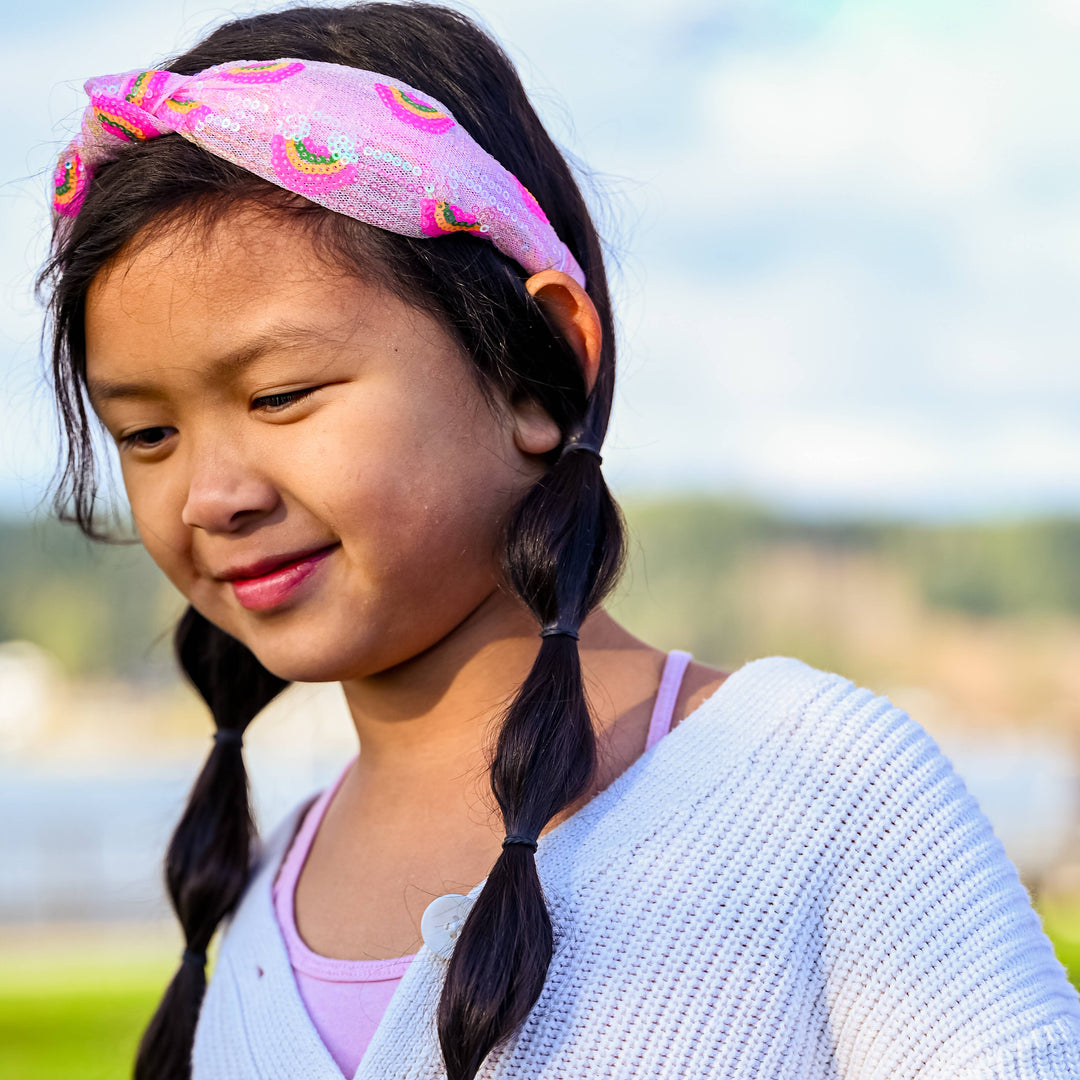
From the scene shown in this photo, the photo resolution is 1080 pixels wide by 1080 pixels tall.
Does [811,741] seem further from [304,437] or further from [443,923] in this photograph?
[304,437]

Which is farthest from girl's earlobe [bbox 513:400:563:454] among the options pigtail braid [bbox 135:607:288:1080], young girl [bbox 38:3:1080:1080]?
pigtail braid [bbox 135:607:288:1080]

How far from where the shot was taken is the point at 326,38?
1491 mm

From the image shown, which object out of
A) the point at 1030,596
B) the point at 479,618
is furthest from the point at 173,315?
the point at 1030,596

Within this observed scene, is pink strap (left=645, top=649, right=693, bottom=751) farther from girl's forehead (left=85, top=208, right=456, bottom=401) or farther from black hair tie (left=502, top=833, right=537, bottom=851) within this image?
girl's forehead (left=85, top=208, right=456, bottom=401)

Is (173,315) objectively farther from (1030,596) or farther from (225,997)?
(1030,596)

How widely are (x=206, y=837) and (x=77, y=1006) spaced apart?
154 inches

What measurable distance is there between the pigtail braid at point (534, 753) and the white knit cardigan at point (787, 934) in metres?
0.06

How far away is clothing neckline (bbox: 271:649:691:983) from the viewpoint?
55.5 inches

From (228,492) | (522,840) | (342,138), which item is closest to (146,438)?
(228,492)

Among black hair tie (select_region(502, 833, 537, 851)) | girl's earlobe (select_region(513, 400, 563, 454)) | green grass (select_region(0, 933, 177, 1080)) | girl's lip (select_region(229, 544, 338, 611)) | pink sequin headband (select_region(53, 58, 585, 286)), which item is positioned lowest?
green grass (select_region(0, 933, 177, 1080))

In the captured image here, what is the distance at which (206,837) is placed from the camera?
1884mm

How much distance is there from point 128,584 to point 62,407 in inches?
1056

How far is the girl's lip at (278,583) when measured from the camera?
137cm

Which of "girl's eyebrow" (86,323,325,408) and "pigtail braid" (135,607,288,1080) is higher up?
"girl's eyebrow" (86,323,325,408)
